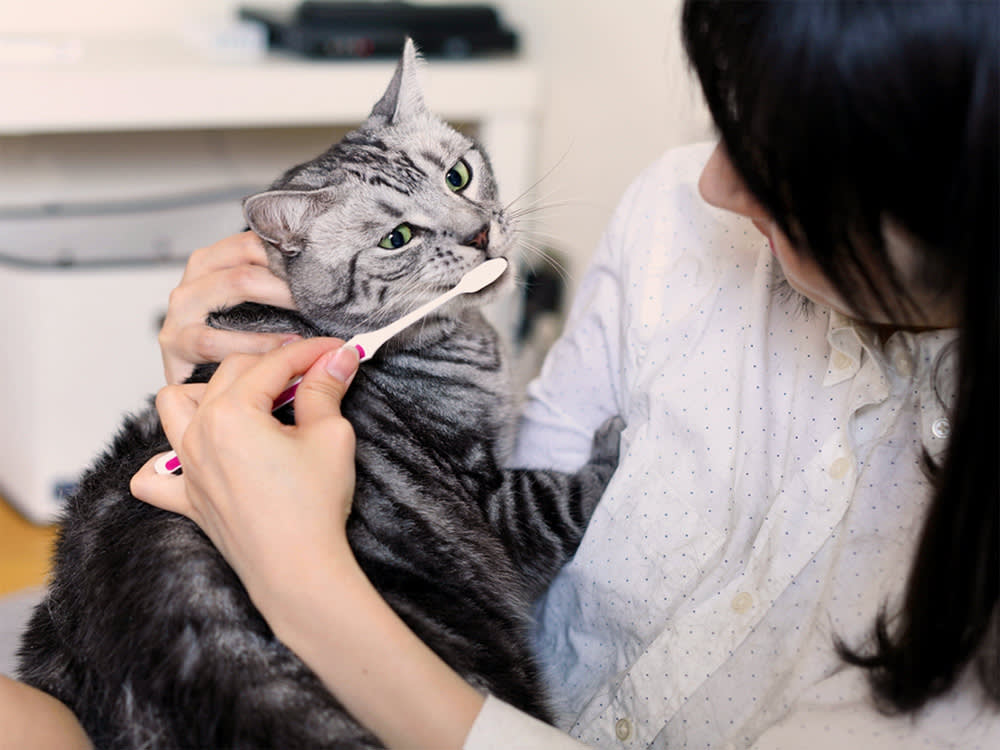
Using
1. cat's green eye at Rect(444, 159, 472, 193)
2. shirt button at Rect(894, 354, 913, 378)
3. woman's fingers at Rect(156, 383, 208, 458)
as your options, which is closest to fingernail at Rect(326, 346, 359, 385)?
woman's fingers at Rect(156, 383, 208, 458)

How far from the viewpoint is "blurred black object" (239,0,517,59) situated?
2018 mm

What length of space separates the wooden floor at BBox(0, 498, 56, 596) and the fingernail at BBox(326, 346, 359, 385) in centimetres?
126

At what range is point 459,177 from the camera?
1.10 m

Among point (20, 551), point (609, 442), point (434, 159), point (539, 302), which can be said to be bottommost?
point (20, 551)

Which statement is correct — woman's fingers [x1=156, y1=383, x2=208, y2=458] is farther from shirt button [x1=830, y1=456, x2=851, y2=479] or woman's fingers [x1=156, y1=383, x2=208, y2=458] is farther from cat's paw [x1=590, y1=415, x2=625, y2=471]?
shirt button [x1=830, y1=456, x2=851, y2=479]

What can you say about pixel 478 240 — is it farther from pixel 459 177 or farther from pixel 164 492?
pixel 164 492

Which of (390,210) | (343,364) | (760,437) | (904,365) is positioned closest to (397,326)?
(343,364)

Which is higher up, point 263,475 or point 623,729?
point 263,475

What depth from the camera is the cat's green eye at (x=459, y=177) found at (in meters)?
1.09

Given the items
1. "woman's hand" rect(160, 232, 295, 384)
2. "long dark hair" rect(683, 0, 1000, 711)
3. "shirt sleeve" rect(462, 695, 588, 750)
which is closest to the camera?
"long dark hair" rect(683, 0, 1000, 711)

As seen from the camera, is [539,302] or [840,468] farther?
[539,302]

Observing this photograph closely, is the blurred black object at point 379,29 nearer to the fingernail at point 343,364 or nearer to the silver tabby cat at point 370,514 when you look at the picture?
the silver tabby cat at point 370,514

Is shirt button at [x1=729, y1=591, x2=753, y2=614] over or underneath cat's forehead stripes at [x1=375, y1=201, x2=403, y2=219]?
underneath

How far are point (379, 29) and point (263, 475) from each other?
5.35ft
